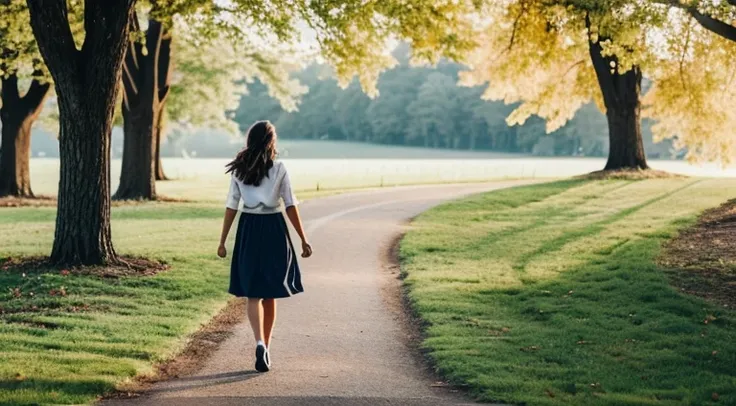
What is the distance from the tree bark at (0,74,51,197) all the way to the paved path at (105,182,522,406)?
56.1 ft

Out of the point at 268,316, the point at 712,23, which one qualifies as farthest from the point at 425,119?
the point at 268,316

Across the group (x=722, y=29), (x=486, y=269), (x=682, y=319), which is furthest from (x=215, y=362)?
(x=722, y=29)

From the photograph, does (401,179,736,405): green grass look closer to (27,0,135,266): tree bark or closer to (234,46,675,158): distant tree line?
(27,0,135,266): tree bark

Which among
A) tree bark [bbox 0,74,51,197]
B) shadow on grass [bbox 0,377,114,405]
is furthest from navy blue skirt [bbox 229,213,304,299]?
tree bark [bbox 0,74,51,197]

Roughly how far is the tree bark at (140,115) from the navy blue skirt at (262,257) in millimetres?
20005

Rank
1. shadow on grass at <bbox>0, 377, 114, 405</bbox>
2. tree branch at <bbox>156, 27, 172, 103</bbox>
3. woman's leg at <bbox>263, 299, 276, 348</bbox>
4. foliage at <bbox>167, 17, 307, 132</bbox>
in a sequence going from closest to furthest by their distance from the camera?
shadow on grass at <bbox>0, 377, 114, 405</bbox>, woman's leg at <bbox>263, 299, 276, 348</bbox>, tree branch at <bbox>156, 27, 172, 103</bbox>, foliage at <bbox>167, 17, 307, 132</bbox>

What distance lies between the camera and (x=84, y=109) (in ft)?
37.8

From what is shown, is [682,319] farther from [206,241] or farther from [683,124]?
[683,124]

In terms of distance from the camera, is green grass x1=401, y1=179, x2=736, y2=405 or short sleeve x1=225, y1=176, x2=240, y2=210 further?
short sleeve x1=225, y1=176, x2=240, y2=210

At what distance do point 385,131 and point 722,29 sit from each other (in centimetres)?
9985

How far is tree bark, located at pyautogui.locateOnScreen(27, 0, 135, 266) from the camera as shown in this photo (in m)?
11.5

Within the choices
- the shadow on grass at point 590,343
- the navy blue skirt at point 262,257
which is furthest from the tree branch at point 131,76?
the navy blue skirt at point 262,257

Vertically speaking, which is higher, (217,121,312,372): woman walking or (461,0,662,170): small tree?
(461,0,662,170): small tree

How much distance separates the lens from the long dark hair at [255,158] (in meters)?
7.02
